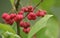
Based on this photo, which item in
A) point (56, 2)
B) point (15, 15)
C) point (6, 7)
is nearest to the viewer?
point (15, 15)

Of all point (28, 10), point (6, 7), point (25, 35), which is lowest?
point (6, 7)

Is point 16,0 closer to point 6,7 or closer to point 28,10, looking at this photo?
point 28,10

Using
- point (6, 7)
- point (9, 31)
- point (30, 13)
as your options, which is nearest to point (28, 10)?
point (30, 13)

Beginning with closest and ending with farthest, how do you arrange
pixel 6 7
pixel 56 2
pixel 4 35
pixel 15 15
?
pixel 4 35 < pixel 15 15 < pixel 56 2 < pixel 6 7

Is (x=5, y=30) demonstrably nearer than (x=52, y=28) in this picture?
Yes

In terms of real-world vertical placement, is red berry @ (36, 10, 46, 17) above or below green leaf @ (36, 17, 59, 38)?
above

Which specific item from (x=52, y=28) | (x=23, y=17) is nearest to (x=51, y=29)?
(x=52, y=28)

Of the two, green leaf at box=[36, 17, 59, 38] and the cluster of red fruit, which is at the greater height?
the cluster of red fruit

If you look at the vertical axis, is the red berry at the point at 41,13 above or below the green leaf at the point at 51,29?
above

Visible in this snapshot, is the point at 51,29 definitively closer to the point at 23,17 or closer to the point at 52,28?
the point at 52,28

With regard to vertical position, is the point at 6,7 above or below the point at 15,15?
below

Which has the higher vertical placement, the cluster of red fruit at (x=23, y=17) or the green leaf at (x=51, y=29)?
the cluster of red fruit at (x=23, y=17)
